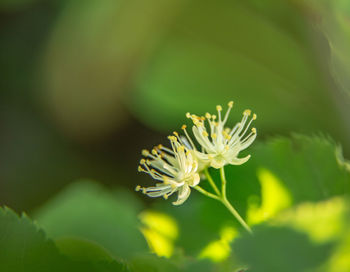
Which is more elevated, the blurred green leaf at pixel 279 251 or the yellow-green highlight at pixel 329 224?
the yellow-green highlight at pixel 329 224

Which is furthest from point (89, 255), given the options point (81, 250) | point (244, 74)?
point (244, 74)

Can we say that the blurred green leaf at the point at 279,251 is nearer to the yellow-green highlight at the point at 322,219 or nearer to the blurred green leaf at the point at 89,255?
the yellow-green highlight at the point at 322,219

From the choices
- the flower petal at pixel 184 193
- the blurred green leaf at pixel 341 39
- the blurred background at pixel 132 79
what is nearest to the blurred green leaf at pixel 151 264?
the flower petal at pixel 184 193

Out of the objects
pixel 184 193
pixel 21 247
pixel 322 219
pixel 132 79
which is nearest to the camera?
pixel 322 219

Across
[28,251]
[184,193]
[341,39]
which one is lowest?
[28,251]

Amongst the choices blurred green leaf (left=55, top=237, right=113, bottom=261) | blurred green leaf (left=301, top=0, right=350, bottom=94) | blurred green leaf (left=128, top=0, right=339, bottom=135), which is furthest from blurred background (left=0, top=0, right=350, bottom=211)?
blurred green leaf (left=55, top=237, right=113, bottom=261)

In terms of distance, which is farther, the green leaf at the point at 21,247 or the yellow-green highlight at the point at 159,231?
the yellow-green highlight at the point at 159,231

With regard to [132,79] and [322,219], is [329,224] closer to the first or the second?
[322,219]
